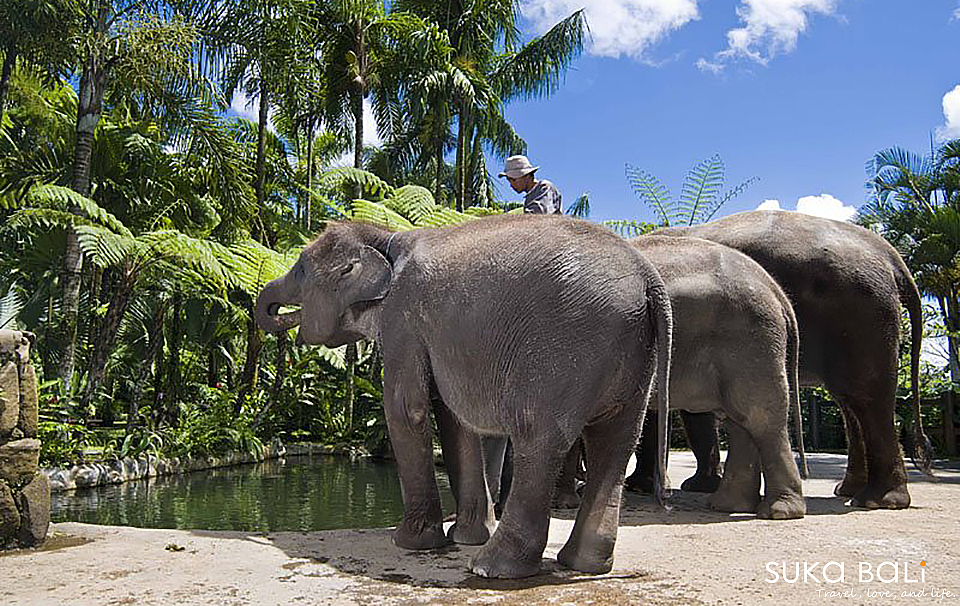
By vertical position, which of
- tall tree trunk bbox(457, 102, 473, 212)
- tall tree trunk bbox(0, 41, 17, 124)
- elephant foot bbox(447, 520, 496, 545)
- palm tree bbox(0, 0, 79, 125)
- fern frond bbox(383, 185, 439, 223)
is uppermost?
tall tree trunk bbox(457, 102, 473, 212)

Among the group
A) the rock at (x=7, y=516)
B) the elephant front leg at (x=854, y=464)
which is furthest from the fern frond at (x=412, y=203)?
the rock at (x=7, y=516)

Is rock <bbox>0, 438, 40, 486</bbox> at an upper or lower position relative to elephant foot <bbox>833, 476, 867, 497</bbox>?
upper

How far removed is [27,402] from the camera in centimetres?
454

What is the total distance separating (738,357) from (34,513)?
4114 millimetres

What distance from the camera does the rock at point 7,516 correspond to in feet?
14.5

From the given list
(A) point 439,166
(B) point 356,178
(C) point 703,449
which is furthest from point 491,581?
(A) point 439,166

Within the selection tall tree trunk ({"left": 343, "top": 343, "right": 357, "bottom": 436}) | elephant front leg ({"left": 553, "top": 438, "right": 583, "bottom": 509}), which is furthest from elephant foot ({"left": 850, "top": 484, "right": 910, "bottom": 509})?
tall tree trunk ({"left": 343, "top": 343, "right": 357, "bottom": 436})

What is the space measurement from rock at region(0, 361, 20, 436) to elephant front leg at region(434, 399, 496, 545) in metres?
2.16

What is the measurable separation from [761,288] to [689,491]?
7.37 feet

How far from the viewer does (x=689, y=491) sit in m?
7.03

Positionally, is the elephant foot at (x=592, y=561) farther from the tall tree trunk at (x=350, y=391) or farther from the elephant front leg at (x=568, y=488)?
the tall tree trunk at (x=350, y=391)

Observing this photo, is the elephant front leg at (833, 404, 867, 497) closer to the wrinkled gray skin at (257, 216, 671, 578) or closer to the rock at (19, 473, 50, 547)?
→ the wrinkled gray skin at (257, 216, 671, 578)

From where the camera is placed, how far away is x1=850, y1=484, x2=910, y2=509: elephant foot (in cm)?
594

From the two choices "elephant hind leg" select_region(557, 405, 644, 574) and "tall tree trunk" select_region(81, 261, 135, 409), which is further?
"tall tree trunk" select_region(81, 261, 135, 409)
